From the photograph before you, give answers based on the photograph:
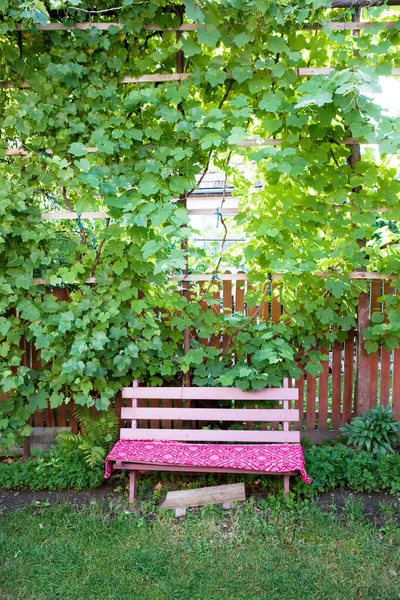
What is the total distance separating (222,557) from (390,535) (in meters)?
1.01

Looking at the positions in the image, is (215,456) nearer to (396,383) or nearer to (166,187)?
(396,383)

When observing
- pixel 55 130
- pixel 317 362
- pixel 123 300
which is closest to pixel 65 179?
pixel 55 130

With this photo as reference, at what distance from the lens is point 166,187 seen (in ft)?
11.6

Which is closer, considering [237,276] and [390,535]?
[390,535]

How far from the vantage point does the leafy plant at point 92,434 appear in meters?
3.70

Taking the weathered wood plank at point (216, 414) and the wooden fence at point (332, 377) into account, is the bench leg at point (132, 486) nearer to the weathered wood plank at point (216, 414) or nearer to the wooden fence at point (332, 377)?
the weathered wood plank at point (216, 414)

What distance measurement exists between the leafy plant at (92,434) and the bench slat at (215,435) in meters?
0.25

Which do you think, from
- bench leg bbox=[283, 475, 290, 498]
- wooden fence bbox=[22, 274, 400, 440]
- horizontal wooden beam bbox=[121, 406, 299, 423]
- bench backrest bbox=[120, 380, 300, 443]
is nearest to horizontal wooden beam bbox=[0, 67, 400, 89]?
wooden fence bbox=[22, 274, 400, 440]

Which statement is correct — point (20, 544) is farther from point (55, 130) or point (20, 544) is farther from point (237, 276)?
point (55, 130)

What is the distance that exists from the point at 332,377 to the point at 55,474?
7.47 ft

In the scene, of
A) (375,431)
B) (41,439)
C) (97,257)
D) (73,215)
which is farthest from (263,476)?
(73,215)

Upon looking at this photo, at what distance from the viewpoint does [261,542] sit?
2.81 metres

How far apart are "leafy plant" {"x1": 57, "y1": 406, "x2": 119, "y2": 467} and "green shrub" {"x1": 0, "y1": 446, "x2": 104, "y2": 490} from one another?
0.24 feet

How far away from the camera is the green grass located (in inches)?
96.9
